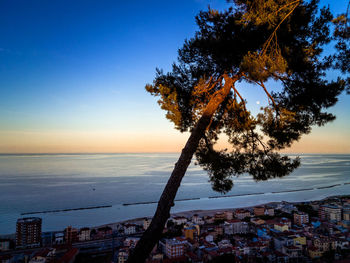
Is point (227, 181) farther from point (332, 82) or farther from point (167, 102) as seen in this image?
point (332, 82)

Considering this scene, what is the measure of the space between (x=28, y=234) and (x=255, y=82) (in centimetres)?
1313

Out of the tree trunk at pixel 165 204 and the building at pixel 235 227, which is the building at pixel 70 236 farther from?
the tree trunk at pixel 165 204

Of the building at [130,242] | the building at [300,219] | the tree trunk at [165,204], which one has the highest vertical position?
the tree trunk at [165,204]

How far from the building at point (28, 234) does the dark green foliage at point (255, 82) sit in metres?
11.4

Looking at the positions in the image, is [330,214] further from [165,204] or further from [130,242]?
[165,204]

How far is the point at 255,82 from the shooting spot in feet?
10.6

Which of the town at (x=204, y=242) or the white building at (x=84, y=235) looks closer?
the town at (x=204, y=242)

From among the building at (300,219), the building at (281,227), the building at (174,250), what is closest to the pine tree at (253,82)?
the building at (174,250)

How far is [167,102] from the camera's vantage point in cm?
359

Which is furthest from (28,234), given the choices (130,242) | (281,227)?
(281,227)

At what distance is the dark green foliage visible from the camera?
10.3 ft

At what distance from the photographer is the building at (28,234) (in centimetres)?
1056

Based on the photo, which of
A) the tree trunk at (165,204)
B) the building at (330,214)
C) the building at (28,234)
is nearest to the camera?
the tree trunk at (165,204)

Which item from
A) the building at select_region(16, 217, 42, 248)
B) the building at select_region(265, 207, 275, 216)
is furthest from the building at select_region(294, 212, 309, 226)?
the building at select_region(16, 217, 42, 248)
